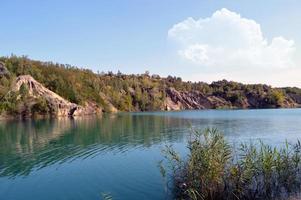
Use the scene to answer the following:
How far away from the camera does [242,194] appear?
15.1m

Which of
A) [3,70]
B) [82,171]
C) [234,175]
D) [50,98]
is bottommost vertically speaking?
[82,171]

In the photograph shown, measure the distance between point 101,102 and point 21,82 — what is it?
44.1 meters

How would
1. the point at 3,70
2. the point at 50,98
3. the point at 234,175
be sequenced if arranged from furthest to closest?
1. the point at 3,70
2. the point at 50,98
3. the point at 234,175

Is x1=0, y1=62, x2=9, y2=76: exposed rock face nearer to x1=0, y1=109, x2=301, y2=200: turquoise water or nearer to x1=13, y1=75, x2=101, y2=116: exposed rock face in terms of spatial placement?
x1=13, y1=75, x2=101, y2=116: exposed rock face

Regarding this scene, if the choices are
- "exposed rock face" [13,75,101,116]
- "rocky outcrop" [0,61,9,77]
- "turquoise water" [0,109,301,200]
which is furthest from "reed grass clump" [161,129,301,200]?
"rocky outcrop" [0,61,9,77]

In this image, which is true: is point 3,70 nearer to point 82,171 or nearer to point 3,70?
point 3,70

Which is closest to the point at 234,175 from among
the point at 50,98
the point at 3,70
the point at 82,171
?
the point at 82,171

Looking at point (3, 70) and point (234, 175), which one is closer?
point (234, 175)

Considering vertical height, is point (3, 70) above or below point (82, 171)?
above

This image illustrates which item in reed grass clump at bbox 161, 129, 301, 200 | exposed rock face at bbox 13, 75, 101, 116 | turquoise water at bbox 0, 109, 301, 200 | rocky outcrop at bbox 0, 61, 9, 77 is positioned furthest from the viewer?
rocky outcrop at bbox 0, 61, 9, 77

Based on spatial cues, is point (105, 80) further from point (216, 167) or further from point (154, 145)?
point (216, 167)

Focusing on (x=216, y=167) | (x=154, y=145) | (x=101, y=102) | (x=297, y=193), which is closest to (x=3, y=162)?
(x=154, y=145)

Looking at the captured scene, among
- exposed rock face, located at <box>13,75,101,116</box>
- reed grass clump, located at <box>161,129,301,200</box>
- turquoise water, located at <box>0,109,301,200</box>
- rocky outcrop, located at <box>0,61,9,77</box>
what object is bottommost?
turquoise water, located at <box>0,109,301,200</box>

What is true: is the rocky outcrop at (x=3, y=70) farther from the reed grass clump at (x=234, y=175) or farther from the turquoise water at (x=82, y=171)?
the reed grass clump at (x=234, y=175)
